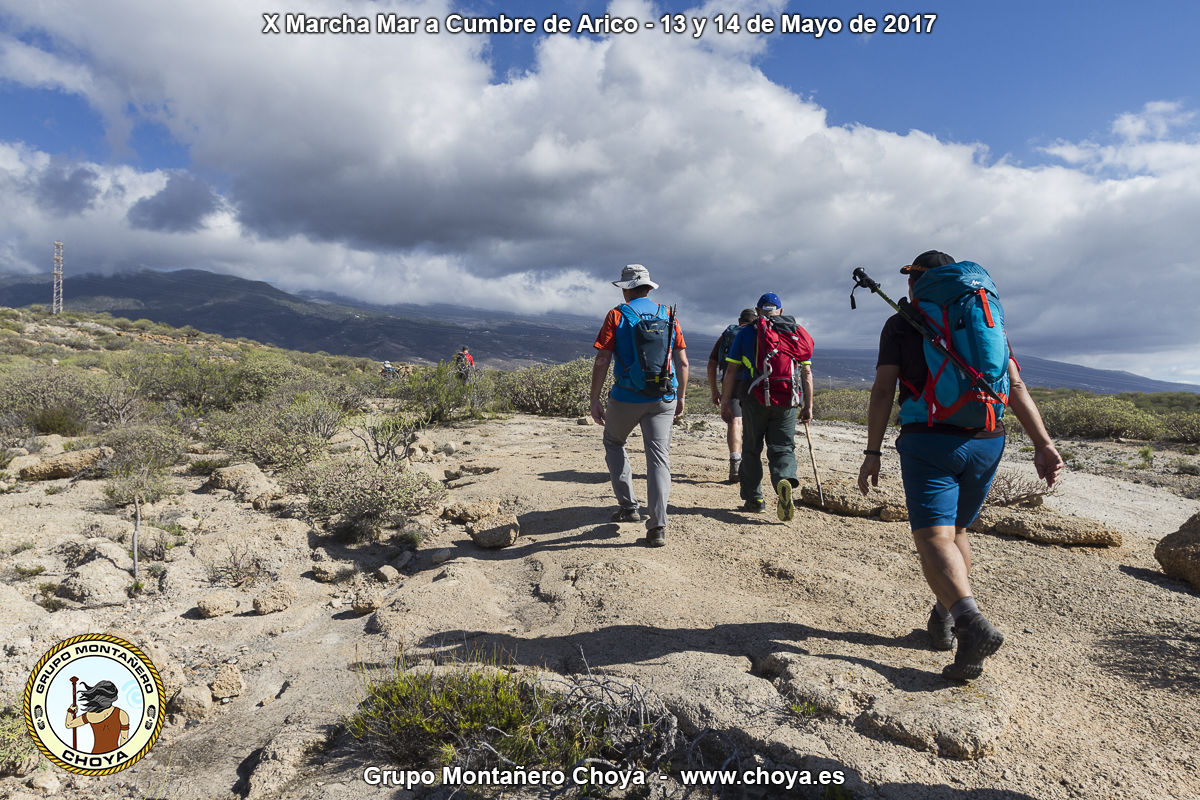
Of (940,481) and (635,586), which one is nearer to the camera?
(940,481)

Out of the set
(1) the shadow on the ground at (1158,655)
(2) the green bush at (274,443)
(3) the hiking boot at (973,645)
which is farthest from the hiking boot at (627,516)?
(2) the green bush at (274,443)

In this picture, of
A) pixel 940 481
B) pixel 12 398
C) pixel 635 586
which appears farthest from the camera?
pixel 12 398

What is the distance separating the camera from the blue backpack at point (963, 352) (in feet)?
8.29

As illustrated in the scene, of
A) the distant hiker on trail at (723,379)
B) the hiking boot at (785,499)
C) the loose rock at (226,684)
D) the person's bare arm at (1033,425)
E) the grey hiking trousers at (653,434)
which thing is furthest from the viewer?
the distant hiker on trail at (723,379)

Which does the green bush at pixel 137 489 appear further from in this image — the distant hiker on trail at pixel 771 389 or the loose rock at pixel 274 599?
the distant hiker on trail at pixel 771 389

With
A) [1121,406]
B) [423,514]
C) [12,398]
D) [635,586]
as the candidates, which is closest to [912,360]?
[635,586]

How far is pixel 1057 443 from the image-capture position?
12.7 m

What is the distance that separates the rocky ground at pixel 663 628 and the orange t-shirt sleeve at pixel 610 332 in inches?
62.7

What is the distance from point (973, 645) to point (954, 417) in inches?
38.3

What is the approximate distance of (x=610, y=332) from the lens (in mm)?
4527

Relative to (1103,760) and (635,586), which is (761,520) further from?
(1103,760)

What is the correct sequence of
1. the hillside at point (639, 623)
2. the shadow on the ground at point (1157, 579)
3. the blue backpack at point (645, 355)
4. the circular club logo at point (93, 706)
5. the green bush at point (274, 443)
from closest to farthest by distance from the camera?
the hillside at point (639, 623)
the circular club logo at point (93, 706)
the shadow on the ground at point (1157, 579)
the blue backpack at point (645, 355)
the green bush at point (274, 443)

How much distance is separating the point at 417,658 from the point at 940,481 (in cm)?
281

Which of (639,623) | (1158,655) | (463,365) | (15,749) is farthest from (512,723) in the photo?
(463,365)
